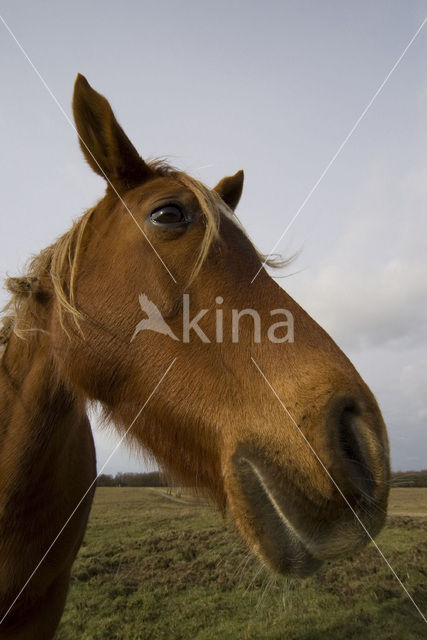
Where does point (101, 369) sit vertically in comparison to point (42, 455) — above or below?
above

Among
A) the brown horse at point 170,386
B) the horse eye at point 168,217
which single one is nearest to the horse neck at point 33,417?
the brown horse at point 170,386

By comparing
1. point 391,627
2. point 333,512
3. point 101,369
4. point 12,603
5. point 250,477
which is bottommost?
point 391,627

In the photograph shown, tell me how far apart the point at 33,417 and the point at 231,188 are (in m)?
2.36

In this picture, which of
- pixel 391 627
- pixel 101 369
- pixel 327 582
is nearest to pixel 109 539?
pixel 327 582

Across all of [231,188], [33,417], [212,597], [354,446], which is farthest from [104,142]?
[212,597]

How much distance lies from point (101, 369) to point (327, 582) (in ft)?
28.4

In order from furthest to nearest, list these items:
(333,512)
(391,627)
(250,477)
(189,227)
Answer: (391,627) → (189,227) → (250,477) → (333,512)

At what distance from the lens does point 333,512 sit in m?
1.31

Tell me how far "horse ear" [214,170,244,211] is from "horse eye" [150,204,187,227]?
0.96 meters

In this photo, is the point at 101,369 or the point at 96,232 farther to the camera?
the point at 96,232

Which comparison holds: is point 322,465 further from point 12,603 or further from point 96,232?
point 12,603

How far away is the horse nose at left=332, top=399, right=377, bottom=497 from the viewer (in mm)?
1306

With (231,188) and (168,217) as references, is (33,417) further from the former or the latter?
(231,188)

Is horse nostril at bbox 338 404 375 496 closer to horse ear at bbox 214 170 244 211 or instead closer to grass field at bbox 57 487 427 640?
horse ear at bbox 214 170 244 211
